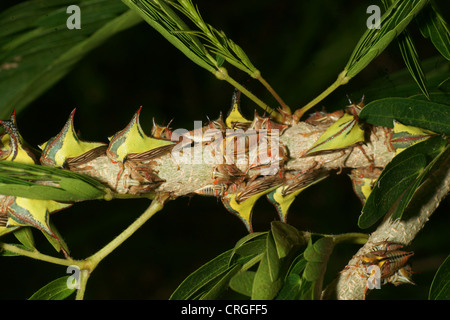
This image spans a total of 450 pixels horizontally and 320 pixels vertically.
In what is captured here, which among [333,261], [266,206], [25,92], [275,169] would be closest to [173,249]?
[266,206]

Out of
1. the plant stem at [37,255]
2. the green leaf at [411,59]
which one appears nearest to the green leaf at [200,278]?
the plant stem at [37,255]

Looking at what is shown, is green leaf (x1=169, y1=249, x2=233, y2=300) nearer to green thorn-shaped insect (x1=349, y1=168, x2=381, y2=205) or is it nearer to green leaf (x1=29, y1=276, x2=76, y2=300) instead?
green leaf (x1=29, y1=276, x2=76, y2=300)

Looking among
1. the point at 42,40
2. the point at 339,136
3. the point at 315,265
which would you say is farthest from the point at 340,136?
the point at 42,40

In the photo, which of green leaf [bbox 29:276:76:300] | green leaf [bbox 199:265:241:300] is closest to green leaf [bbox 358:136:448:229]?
green leaf [bbox 199:265:241:300]

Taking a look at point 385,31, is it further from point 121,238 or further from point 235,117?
point 121,238

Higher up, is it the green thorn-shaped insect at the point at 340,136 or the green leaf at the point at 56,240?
the green thorn-shaped insect at the point at 340,136

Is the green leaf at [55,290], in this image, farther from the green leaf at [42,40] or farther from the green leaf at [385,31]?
the green leaf at [385,31]
